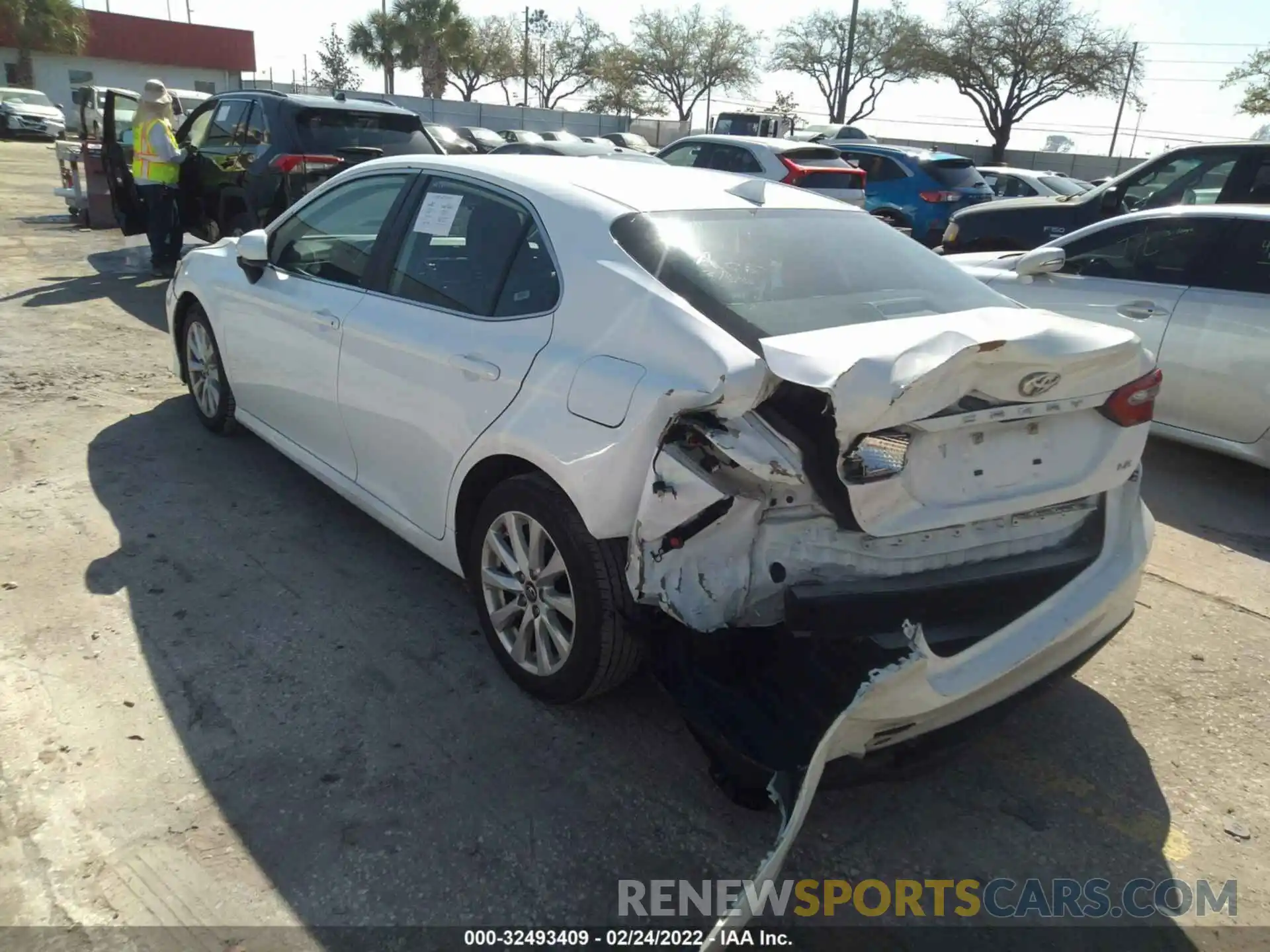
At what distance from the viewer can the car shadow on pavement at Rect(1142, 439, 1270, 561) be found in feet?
15.4

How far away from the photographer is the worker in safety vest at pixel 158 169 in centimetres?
901

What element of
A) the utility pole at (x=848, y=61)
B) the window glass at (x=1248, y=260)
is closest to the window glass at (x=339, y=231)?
the window glass at (x=1248, y=260)

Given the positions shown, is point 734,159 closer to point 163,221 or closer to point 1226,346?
point 163,221

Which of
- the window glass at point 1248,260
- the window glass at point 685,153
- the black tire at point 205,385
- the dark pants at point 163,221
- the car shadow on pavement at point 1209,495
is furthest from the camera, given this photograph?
the window glass at point 685,153

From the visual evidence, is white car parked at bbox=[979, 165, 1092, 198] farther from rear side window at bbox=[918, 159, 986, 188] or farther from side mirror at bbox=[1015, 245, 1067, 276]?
side mirror at bbox=[1015, 245, 1067, 276]

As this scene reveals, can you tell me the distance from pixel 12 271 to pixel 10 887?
924 centimetres

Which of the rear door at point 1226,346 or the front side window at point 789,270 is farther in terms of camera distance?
the rear door at point 1226,346

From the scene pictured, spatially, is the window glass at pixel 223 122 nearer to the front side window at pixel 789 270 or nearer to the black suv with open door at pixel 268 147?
the black suv with open door at pixel 268 147

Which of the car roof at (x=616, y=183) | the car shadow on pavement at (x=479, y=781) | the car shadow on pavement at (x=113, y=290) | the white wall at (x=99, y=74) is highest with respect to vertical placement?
the white wall at (x=99, y=74)

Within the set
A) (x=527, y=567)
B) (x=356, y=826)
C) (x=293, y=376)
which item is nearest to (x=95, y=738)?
(x=356, y=826)

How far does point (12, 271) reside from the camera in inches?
373

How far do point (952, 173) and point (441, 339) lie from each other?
39.3 ft

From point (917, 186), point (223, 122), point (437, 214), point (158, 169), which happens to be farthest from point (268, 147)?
point (917, 186)

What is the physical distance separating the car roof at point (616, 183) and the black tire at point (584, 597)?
0.95 metres
